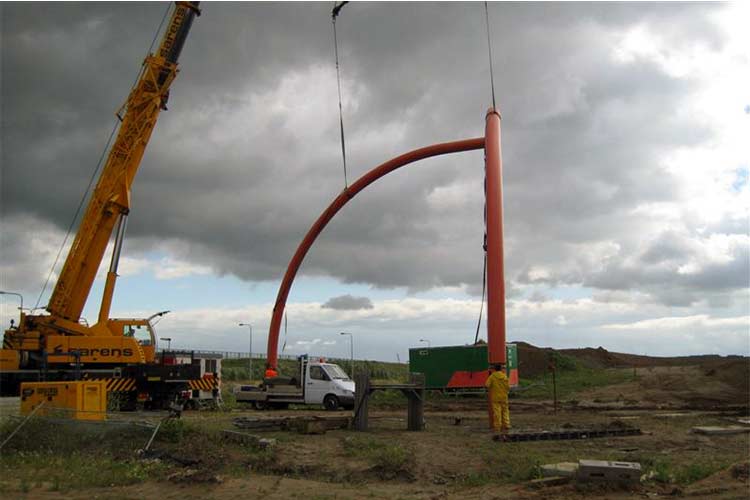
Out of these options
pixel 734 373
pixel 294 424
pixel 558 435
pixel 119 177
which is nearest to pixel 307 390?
pixel 294 424

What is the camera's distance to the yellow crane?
75.8 feet

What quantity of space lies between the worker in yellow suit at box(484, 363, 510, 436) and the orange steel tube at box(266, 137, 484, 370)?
1040 cm

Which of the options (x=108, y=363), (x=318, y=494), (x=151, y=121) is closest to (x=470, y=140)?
(x=151, y=121)

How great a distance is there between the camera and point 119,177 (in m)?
23.9

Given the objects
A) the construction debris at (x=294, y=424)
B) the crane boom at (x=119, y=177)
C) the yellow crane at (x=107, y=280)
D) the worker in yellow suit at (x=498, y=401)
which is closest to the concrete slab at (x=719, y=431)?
the worker in yellow suit at (x=498, y=401)

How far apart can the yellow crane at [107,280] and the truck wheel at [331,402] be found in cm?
625

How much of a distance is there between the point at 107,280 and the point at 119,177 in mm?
3749

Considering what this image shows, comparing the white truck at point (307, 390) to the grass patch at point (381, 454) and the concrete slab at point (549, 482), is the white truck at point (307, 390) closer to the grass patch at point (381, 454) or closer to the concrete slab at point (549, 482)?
the grass patch at point (381, 454)

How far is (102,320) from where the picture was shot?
2409 cm

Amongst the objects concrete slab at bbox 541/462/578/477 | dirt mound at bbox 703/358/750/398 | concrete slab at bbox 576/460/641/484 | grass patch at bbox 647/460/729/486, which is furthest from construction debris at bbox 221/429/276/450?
dirt mound at bbox 703/358/750/398

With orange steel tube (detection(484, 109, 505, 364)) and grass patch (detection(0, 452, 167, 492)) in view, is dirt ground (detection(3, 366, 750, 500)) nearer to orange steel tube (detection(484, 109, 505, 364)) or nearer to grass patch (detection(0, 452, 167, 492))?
grass patch (detection(0, 452, 167, 492))

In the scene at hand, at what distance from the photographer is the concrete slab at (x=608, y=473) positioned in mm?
10383

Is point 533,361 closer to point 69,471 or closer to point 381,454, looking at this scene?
point 381,454

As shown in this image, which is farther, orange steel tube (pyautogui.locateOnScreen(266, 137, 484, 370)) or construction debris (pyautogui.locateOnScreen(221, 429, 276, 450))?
orange steel tube (pyautogui.locateOnScreen(266, 137, 484, 370))
